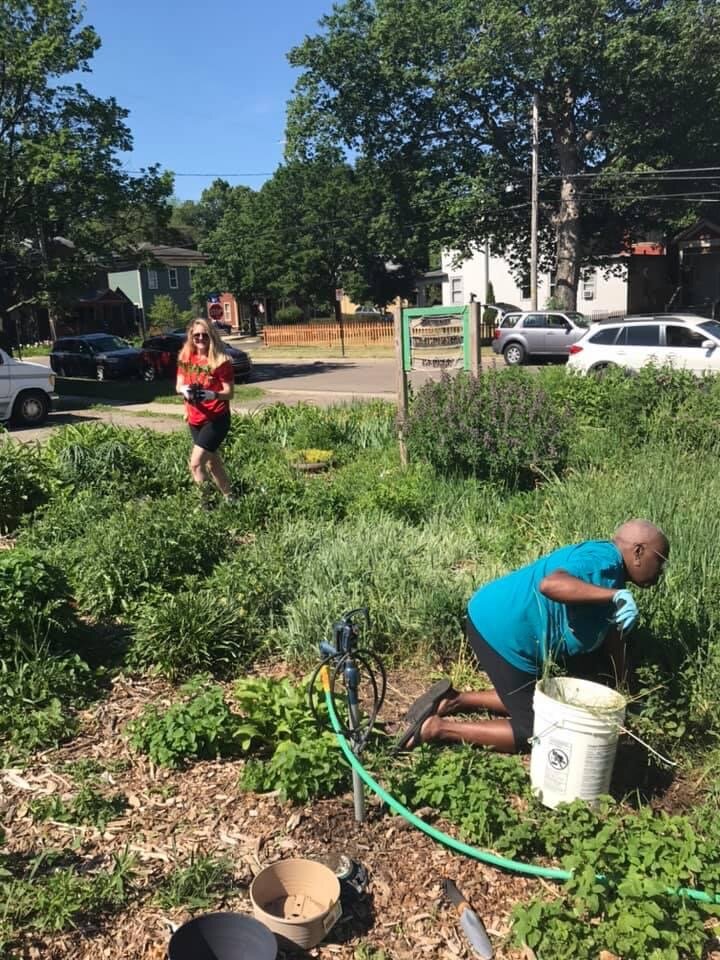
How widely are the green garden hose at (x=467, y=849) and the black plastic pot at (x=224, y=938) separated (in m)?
0.67

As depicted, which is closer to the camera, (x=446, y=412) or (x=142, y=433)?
(x=446, y=412)

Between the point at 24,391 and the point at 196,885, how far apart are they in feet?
44.5

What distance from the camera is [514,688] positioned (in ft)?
11.6

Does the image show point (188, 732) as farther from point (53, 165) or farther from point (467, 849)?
point (53, 165)

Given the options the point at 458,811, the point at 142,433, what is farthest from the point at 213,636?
the point at 142,433

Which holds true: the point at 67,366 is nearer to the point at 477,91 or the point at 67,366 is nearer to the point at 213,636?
the point at 477,91

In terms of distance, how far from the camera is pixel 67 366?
2792 centimetres

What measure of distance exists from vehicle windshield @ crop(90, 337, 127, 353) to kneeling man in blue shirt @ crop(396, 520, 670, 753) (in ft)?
82.3

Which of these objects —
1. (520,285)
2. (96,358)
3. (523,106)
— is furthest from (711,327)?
(520,285)


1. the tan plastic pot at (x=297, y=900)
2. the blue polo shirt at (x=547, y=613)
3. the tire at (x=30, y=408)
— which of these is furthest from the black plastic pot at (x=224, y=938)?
the tire at (x=30, y=408)

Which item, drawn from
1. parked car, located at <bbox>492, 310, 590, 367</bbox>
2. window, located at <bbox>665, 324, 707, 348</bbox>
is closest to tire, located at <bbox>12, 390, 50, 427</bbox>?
window, located at <bbox>665, 324, 707, 348</bbox>

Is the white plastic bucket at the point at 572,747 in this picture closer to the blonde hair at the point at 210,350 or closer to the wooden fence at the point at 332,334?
the blonde hair at the point at 210,350

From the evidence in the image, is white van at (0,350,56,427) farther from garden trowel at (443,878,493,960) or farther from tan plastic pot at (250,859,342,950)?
garden trowel at (443,878,493,960)

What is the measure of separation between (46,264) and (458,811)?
938 inches
